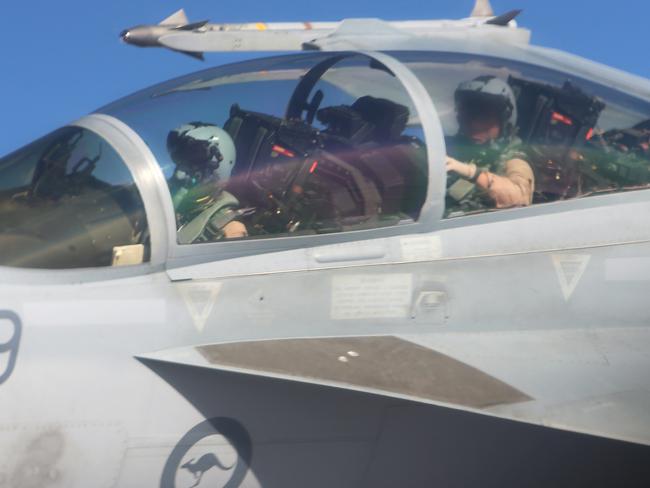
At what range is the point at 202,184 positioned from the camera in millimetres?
4262

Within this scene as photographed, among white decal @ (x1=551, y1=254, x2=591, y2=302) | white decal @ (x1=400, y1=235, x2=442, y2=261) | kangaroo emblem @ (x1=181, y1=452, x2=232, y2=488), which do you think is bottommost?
kangaroo emblem @ (x1=181, y1=452, x2=232, y2=488)

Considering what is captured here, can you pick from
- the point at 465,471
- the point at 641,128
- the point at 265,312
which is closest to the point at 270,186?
the point at 265,312

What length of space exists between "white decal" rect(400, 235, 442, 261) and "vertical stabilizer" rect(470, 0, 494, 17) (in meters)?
4.60

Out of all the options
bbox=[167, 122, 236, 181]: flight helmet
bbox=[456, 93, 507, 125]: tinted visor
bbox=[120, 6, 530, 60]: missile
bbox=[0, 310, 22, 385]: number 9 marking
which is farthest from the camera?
bbox=[120, 6, 530, 60]: missile

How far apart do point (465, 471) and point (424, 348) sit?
731 mm

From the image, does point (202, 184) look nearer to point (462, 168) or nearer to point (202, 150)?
point (202, 150)

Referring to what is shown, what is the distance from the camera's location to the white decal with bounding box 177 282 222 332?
156 inches

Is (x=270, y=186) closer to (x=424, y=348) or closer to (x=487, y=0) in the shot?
(x=424, y=348)

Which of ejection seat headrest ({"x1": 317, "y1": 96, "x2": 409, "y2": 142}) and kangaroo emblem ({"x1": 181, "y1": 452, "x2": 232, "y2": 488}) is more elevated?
ejection seat headrest ({"x1": 317, "y1": 96, "x2": 409, "y2": 142})

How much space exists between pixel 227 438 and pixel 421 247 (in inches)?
51.1

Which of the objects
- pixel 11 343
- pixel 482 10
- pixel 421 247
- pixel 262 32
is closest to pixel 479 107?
pixel 421 247

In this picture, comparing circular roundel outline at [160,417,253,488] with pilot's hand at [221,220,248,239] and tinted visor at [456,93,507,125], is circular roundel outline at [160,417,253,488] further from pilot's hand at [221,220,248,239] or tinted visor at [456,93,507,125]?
tinted visor at [456,93,507,125]

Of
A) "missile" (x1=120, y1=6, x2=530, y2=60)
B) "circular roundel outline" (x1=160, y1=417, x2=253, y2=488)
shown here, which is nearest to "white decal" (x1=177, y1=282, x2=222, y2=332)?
"circular roundel outline" (x1=160, y1=417, x2=253, y2=488)

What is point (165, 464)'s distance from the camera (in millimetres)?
3891
